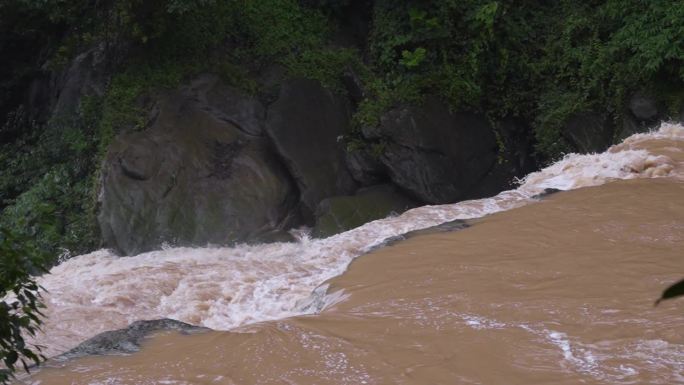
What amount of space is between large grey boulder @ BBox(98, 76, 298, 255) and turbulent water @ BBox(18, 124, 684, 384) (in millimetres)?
992

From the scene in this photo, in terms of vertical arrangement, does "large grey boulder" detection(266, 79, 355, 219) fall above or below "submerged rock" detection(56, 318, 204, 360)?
above

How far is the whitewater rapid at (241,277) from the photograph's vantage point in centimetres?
689

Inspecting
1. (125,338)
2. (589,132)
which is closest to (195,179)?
(125,338)

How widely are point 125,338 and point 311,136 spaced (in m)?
6.03

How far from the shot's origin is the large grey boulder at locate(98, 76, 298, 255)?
10.6 meters

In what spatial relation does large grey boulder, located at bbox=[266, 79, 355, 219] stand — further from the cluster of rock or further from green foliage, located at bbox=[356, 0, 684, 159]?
green foliage, located at bbox=[356, 0, 684, 159]

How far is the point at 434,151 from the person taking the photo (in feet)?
37.3

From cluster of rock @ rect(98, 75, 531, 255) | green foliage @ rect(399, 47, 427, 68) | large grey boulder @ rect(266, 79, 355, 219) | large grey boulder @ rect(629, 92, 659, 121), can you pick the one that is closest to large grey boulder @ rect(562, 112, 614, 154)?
large grey boulder @ rect(629, 92, 659, 121)

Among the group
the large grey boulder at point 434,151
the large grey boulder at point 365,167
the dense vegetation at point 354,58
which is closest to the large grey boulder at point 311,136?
the large grey boulder at point 365,167

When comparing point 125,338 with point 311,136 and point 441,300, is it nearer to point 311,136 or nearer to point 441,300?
point 441,300

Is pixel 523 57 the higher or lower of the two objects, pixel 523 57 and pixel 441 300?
the higher

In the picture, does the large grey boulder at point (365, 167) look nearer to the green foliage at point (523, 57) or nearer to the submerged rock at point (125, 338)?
the green foliage at point (523, 57)

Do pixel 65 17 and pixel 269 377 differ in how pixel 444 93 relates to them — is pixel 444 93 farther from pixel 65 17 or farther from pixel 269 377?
pixel 269 377

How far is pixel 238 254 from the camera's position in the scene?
996 cm
